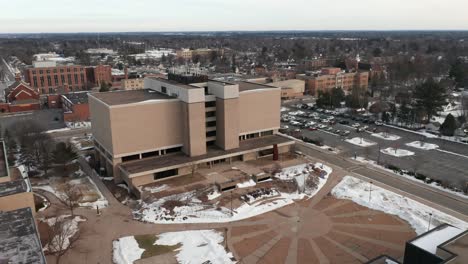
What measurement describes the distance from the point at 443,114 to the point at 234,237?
6550 centimetres

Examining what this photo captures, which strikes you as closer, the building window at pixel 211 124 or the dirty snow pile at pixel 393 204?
the dirty snow pile at pixel 393 204

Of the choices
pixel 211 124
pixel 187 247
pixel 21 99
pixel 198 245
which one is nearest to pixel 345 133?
pixel 211 124

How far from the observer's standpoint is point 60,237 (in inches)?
1252

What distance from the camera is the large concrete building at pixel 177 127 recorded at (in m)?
44.4

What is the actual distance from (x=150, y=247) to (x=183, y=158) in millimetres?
16598

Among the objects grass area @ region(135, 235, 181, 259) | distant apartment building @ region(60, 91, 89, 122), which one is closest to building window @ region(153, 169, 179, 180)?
grass area @ region(135, 235, 181, 259)

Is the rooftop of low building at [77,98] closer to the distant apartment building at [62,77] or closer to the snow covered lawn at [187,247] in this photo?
the distant apartment building at [62,77]

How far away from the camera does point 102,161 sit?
50.5 meters

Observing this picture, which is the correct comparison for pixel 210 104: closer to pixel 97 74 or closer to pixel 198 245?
pixel 198 245

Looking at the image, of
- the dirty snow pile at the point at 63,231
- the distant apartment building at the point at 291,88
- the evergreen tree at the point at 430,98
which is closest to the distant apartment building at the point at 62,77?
the distant apartment building at the point at 291,88

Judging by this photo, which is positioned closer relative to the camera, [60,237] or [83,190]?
[60,237]

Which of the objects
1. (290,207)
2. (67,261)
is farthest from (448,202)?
(67,261)

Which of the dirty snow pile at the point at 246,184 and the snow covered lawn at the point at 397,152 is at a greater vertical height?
the snow covered lawn at the point at 397,152

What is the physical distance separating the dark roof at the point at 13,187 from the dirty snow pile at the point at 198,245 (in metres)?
13.4
